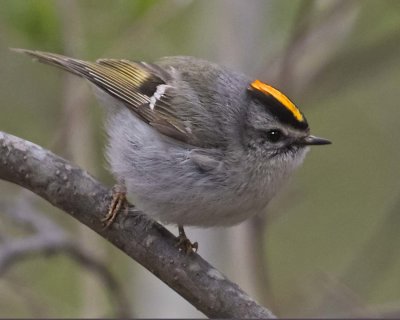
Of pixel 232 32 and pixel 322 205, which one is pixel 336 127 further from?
pixel 232 32

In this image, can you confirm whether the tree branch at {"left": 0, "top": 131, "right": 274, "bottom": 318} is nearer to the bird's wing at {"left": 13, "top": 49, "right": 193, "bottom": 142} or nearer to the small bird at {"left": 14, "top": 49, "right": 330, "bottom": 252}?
the small bird at {"left": 14, "top": 49, "right": 330, "bottom": 252}

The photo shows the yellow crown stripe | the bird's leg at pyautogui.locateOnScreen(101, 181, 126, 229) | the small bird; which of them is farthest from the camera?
the yellow crown stripe

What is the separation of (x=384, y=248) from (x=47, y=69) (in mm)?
2448

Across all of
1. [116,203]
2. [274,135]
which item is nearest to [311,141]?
[274,135]

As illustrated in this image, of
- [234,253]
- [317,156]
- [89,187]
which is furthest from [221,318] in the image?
[317,156]

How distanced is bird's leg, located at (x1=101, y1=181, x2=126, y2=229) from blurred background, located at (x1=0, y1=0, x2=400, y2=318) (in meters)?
0.66

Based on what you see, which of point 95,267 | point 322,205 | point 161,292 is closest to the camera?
point 95,267

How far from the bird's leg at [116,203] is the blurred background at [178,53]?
655 millimetres

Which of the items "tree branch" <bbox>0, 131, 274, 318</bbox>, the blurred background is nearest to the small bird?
"tree branch" <bbox>0, 131, 274, 318</bbox>

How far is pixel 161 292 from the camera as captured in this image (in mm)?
5141

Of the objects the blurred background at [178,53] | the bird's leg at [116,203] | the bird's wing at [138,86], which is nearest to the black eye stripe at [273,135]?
the bird's wing at [138,86]

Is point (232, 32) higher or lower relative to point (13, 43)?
higher

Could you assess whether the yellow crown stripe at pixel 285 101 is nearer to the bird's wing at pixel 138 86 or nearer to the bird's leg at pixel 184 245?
the bird's wing at pixel 138 86

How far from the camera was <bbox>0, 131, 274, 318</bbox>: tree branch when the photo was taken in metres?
3.18
